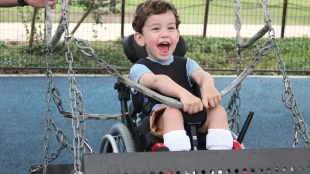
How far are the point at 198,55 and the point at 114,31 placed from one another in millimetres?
1898

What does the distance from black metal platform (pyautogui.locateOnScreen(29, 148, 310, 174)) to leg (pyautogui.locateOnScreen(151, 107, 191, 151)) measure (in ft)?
1.01

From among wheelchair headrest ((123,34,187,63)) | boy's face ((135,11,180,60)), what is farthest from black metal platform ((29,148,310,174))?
wheelchair headrest ((123,34,187,63))

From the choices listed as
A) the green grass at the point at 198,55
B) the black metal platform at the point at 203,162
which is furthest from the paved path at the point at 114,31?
the black metal platform at the point at 203,162

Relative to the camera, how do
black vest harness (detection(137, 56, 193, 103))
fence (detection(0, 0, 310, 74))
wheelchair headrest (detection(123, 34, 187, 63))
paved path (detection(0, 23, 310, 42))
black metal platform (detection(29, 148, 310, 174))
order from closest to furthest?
black metal platform (detection(29, 148, 310, 174)) → black vest harness (detection(137, 56, 193, 103)) → wheelchair headrest (detection(123, 34, 187, 63)) → fence (detection(0, 0, 310, 74)) → paved path (detection(0, 23, 310, 42))

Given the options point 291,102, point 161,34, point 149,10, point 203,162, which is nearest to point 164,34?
point 161,34

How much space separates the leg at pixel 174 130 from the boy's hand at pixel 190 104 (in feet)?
0.18

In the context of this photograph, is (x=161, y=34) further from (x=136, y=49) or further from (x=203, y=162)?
(x=203, y=162)

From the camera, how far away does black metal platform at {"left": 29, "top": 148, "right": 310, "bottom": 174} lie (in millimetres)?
2934

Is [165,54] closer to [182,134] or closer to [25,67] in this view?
[182,134]

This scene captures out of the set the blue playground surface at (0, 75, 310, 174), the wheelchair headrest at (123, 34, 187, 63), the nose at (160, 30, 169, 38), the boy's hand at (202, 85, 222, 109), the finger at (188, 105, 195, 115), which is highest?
the nose at (160, 30, 169, 38)

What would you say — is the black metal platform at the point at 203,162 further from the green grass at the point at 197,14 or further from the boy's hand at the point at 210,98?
the green grass at the point at 197,14

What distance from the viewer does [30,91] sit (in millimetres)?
7852

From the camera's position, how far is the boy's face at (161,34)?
3758 millimetres

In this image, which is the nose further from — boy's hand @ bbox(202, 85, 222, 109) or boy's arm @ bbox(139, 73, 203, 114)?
boy's hand @ bbox(202, 85, 222, 109)
